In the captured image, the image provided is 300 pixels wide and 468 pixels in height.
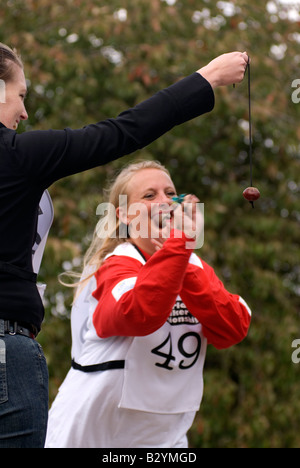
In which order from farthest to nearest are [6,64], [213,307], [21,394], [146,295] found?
[213,307], [146,295], [6,64], [21,394]

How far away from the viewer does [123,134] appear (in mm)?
1990

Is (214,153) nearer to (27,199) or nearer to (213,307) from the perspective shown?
(213,307)

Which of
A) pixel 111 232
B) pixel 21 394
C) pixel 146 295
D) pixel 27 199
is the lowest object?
pixel 111 232

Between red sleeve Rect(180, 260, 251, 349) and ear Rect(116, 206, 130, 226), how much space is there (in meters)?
0.46

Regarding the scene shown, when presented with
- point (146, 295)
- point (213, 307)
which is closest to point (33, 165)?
point (146, 295)

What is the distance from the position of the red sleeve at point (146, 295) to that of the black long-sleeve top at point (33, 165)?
2.13 ft

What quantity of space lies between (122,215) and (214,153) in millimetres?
3011

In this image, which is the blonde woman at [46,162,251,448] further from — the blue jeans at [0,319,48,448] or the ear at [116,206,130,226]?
the blue jeans at [0,319,48,448]

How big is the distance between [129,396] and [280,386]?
3293mm

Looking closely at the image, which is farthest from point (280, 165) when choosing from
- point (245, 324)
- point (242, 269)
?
point (245, 324)

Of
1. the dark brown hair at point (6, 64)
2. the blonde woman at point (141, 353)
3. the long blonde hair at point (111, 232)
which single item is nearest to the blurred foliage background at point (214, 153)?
the long blonde hair at point (111, 232)

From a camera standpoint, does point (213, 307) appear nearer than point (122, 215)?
Yes

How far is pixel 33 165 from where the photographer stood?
191cm

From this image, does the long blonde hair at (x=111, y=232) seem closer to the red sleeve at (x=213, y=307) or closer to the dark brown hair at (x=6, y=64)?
the red sleeve at (x=213, y=307)
